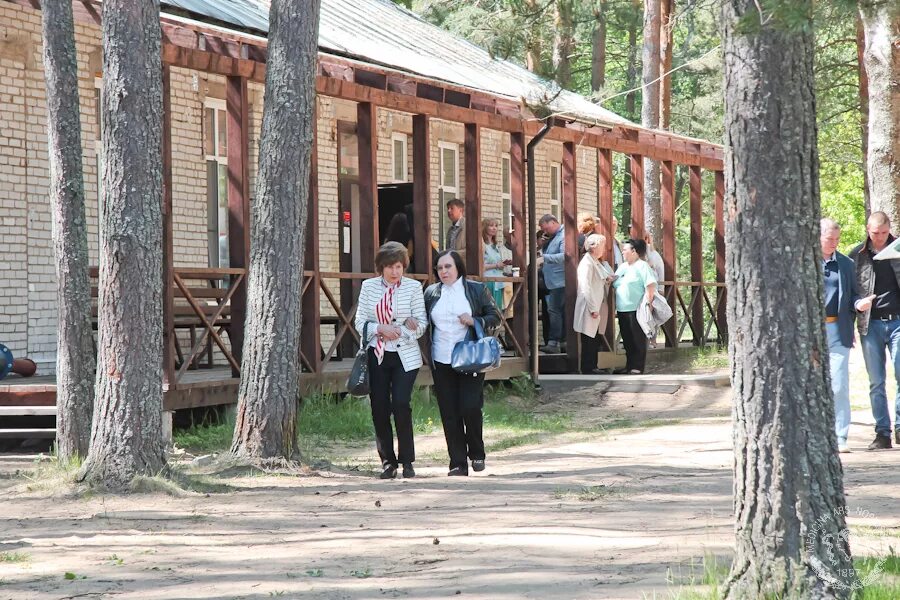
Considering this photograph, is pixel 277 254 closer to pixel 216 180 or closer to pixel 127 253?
pixel 127 253

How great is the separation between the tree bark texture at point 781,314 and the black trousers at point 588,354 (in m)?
11.5

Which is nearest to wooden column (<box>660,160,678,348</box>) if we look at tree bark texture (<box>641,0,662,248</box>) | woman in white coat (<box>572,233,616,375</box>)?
woman in white coat (<box>572,233,616,375</box>)

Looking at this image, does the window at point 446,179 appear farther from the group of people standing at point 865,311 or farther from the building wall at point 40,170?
the group of people standing at point 865,311

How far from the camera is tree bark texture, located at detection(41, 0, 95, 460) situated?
8938 millimetres

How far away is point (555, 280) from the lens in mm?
16609

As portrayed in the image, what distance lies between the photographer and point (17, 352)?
12453 mm

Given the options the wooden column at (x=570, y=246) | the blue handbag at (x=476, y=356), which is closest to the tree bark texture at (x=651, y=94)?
the wooden column at (x=570, y=246)

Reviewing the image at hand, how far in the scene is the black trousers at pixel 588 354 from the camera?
1631 centimetres

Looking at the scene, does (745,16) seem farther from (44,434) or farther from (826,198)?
(826,198)

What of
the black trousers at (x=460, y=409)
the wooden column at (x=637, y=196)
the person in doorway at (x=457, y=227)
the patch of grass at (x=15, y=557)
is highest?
the wooden column at (x=637, y=196)

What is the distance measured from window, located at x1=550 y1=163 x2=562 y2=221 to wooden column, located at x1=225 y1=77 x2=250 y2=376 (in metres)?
12.0

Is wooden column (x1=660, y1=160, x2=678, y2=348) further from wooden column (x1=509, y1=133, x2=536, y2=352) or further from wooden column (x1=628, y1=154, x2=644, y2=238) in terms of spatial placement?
wooden column (x1=509, y1=133, x2=536, y2=352)

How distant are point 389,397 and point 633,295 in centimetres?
696

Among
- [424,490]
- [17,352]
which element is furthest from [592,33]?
[424,490]
